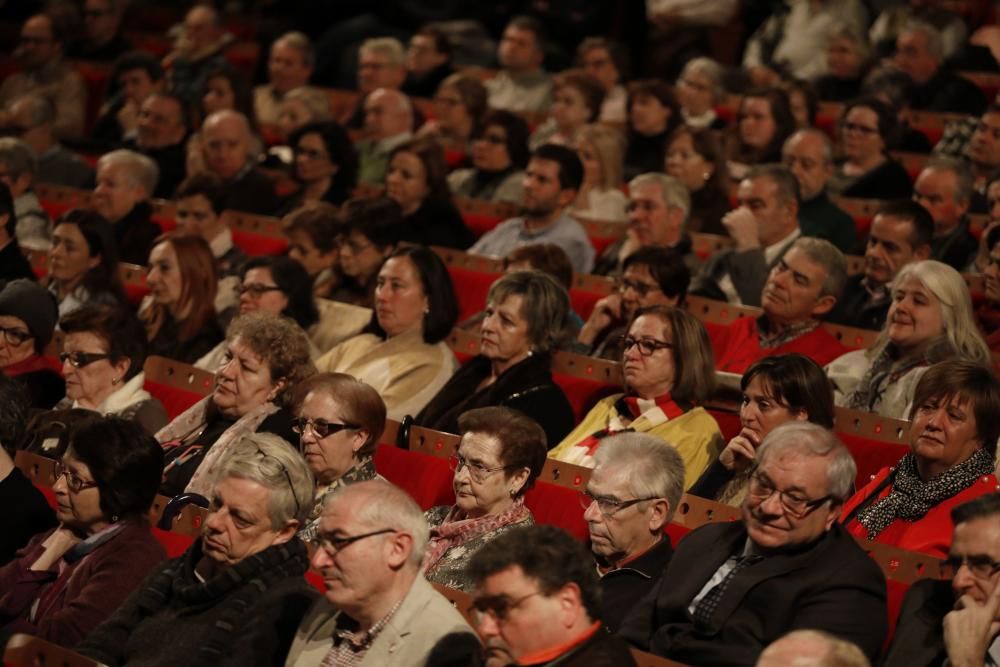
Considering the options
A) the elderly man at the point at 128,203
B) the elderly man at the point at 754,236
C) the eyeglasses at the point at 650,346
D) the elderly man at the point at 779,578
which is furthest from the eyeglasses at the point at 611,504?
the elderly man at the point at 128,203

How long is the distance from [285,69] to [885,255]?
352cm

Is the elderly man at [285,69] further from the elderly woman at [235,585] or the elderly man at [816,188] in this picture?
the elderly woman at [235,585]

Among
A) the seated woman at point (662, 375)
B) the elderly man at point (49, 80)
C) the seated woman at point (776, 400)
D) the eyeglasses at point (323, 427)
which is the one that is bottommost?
the elderly man at point (49, 80)

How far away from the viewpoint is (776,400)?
3285 mm

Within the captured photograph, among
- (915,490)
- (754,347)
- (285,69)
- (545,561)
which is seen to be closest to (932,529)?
(915,490)

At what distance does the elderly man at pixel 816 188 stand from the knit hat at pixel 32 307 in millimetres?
2136

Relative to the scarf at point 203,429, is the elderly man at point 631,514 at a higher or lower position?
higher

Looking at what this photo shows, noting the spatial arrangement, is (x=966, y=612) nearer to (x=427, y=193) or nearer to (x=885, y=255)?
(x=885, y=255)

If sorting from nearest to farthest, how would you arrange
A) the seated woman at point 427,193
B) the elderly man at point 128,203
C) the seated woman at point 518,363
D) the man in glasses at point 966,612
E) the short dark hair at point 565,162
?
the man in glasses at point 966,612
the seated woman at point 518,363
the short dark hair at point 565,162
the seated woman at point 427,193
the elderly man at point 128,203

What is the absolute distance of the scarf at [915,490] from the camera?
121 inches

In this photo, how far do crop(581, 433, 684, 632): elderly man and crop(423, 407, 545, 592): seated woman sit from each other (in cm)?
18

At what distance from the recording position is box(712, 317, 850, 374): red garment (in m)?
4.07

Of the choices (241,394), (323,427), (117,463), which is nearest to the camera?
(117,463)

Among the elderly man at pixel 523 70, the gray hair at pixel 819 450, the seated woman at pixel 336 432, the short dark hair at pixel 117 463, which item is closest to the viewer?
the gray hair at pixel 819 450
